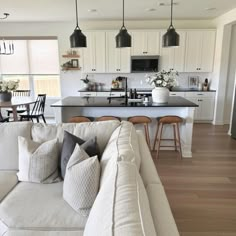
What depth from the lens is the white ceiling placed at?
425 cm

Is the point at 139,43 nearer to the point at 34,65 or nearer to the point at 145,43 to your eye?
the point at 145,43

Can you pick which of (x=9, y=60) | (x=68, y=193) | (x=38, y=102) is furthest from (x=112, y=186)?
(x=9, y=60)

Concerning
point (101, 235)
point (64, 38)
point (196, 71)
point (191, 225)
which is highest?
point (64, 38)

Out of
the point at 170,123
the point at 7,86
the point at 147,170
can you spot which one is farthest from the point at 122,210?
the point at 7,86

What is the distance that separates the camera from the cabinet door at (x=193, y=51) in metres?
5.79

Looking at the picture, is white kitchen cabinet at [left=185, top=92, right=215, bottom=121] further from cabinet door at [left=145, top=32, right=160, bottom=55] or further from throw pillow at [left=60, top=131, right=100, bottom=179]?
throw pillow at [left=60, top=131, right=100, bottom=179]

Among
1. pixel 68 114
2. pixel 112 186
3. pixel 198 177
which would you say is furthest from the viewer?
pixel 68 114

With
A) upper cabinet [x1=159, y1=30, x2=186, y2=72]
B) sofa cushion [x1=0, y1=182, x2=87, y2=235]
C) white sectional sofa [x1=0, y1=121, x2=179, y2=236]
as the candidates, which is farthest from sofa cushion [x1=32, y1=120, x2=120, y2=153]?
upper cabinet [x1=159, y1=30, x2=186, y2=72]

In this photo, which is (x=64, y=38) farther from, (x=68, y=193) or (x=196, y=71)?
(x=68, y=193)

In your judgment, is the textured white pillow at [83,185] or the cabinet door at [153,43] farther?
the cabinet door at [153,43]

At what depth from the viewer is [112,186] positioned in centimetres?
116

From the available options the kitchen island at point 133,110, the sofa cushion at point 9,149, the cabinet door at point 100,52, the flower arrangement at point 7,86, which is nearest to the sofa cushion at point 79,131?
the sofa cushion at point 9,149

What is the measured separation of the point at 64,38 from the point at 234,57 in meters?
4.38

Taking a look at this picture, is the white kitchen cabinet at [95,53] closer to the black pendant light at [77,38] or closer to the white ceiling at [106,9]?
the white ceiling at [106,9]
